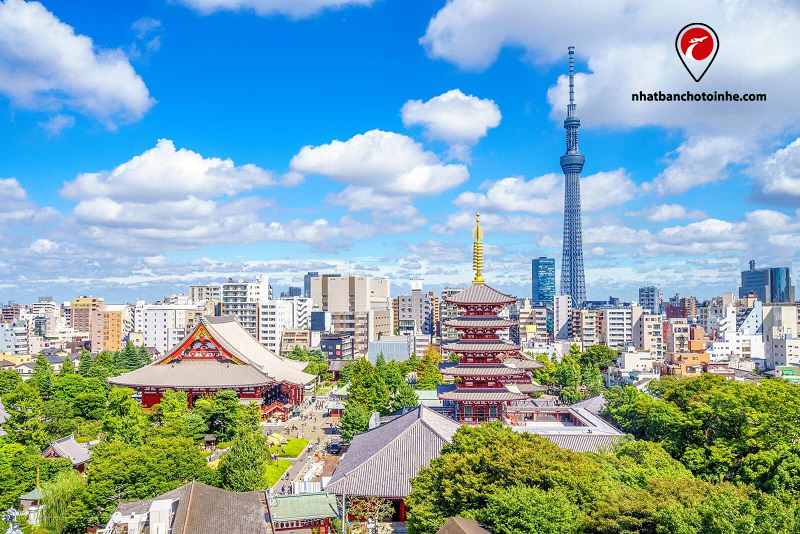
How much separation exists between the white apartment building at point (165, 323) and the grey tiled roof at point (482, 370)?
2760 inches

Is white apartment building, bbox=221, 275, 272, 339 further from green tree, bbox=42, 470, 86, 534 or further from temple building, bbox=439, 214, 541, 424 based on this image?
green tree, bbox=42, 470, 86, 534

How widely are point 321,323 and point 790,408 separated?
85312 mm

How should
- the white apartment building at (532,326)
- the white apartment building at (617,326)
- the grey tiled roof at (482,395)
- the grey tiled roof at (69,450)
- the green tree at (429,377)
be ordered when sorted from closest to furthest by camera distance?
the grey tiled roof at (69,450), the grey tiled roof at (482,395), the green tree at (429,377), the white apartment building at (617,326), the white apartment building at (532,326)

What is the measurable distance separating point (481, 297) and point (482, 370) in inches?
191

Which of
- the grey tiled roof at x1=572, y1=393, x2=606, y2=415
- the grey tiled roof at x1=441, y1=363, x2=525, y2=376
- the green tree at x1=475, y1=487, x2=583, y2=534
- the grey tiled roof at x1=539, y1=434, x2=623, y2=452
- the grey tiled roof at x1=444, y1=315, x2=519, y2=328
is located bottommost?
the grey tiled roof at x1=572, y1=393, x2=606, y2=415

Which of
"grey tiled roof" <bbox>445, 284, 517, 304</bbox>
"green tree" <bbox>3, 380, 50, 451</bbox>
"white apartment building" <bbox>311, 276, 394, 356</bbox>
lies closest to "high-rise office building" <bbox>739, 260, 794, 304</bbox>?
"white apartment building" <bbox>311, 276, 394, 356</bbox>

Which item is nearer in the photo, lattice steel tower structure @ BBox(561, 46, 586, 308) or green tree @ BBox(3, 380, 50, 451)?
green tree @ BBox(3, 380, 50, 451)

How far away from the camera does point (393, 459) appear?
3002 centimetres

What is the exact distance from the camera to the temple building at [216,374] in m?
54.5

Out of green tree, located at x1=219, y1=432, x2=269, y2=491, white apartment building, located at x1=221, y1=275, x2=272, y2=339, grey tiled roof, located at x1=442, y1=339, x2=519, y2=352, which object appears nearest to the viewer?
green tree, located at x1=219, y1=432, x2=269, y2=491

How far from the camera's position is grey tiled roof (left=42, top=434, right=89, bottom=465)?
1435 inches

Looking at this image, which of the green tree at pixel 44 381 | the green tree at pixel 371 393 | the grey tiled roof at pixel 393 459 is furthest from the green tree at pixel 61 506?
the green tree at pixel 44 381

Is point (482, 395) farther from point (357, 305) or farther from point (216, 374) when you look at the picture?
point (357, 305)

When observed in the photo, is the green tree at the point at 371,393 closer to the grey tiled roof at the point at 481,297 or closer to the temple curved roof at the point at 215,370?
the temple curved roof at the point at 215,370
